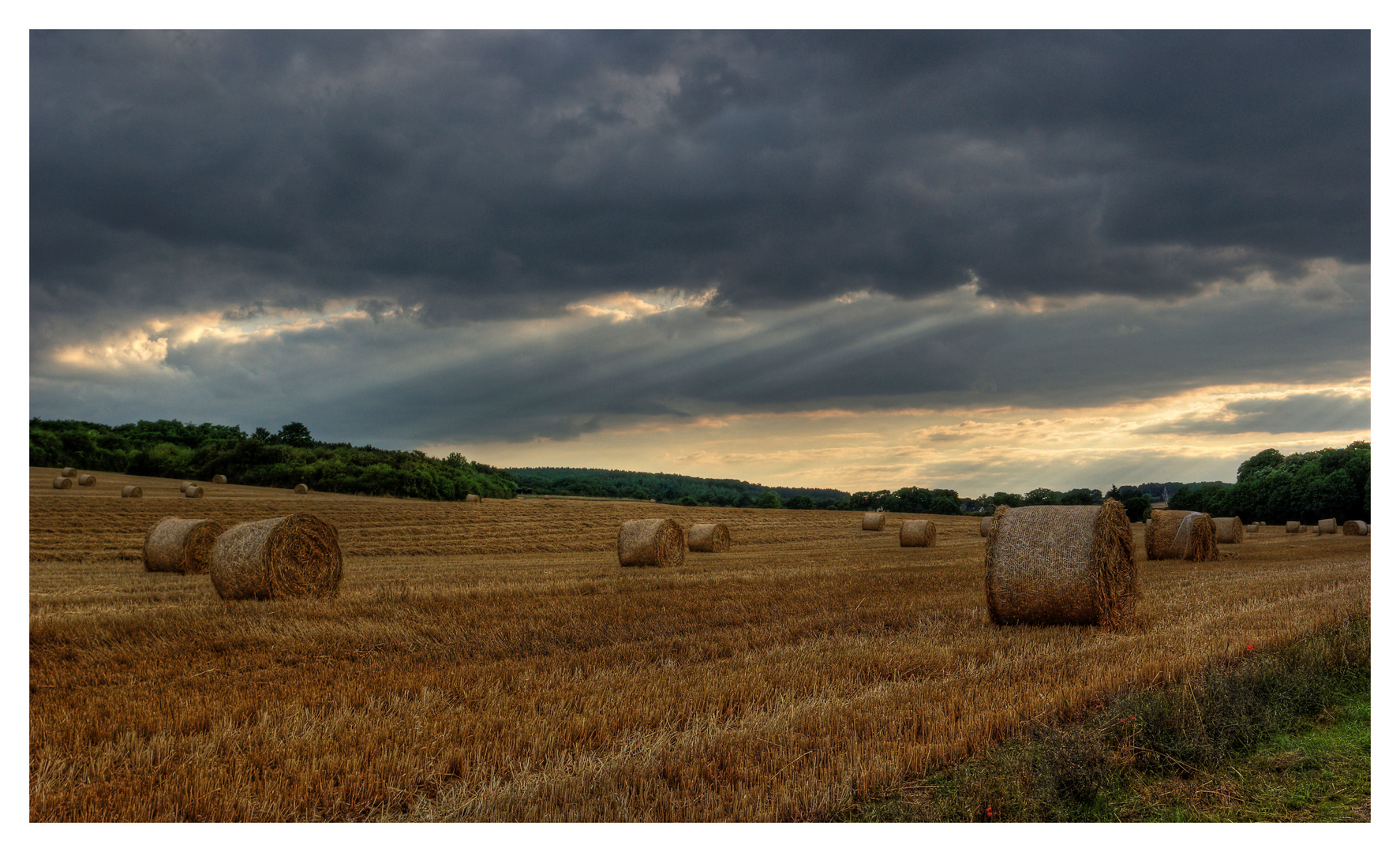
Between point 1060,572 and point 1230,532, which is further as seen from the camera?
point 1230,532

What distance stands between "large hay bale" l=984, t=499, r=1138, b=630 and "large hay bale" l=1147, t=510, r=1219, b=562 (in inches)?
510

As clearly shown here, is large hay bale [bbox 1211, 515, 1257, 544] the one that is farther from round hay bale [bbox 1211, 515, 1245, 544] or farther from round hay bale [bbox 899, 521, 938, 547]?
round hay bale [bbox 899, 521, 938, 547]

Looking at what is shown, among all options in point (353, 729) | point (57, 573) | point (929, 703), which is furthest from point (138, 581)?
point (929, 703)

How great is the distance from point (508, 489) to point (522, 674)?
68.4m

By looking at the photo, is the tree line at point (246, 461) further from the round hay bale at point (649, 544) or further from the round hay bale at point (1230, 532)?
the round hay bale at point (1230, 532)

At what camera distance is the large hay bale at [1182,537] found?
2266 cm

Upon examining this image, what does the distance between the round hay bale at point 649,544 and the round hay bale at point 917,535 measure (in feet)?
38.2

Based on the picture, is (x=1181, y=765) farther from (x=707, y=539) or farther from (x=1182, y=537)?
(x=707, y=539)

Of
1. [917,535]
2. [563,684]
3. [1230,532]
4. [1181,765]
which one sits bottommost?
[1230,532]

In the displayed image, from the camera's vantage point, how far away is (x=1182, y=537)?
74.7ft

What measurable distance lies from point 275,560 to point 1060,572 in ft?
37.8

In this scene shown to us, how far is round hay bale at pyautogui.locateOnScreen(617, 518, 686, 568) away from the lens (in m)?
21.2

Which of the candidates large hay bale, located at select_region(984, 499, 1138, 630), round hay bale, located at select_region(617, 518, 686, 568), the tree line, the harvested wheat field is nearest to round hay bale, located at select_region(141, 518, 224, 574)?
the harvested wheat field

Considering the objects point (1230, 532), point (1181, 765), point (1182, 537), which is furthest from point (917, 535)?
point (1181, 765)
